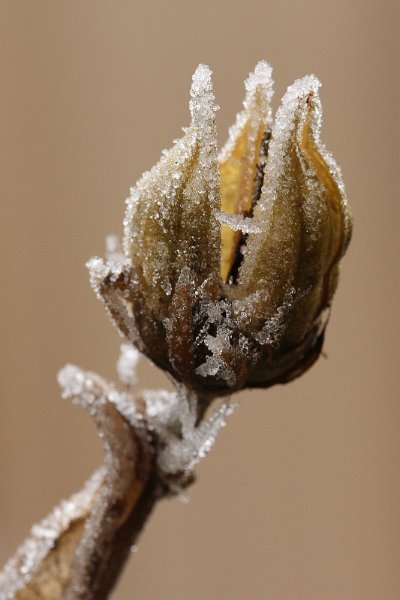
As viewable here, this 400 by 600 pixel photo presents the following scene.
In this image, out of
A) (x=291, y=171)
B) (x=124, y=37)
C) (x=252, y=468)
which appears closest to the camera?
(x=291, y=171)

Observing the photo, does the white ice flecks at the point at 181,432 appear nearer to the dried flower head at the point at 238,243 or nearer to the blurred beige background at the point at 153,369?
the dried flower head at the point at 238,243

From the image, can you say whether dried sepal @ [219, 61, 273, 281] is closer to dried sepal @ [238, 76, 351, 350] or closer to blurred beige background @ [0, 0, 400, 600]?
dried sepal @ [238, 76, 351, 350]

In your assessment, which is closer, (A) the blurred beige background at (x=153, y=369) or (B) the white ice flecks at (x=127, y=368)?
(B) the white ice flecks at (x=127, y=368)

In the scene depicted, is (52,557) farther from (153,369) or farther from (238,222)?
(153,369)

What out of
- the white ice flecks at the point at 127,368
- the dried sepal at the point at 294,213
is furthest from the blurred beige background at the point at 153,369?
the dried sepal at the point at 294,213

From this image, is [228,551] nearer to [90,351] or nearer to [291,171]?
[90,351]

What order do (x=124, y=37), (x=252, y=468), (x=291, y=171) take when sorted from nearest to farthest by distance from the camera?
(x=291, y=171) → (x=124, y=37) → (x=252, y=468)

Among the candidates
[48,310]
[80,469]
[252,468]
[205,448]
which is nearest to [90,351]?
[48,310]

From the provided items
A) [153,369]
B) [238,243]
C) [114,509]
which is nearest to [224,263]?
[238,243]
